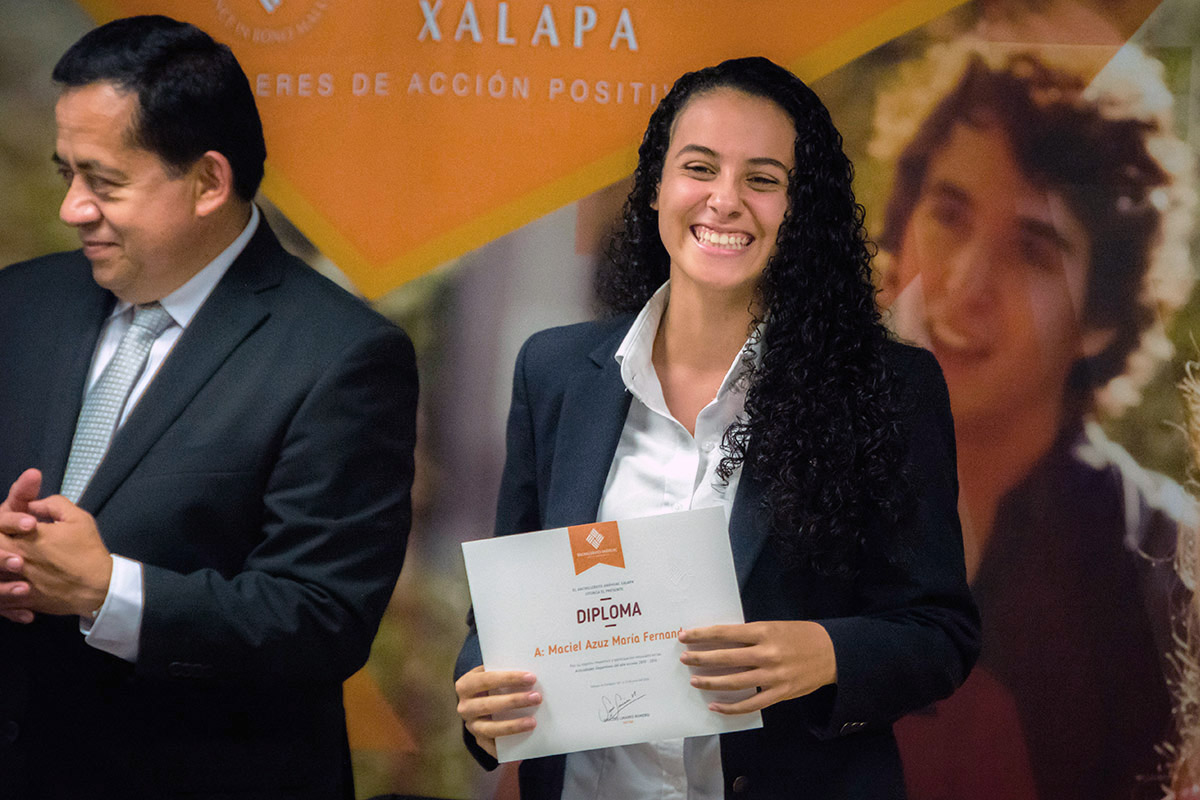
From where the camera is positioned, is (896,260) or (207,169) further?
(896,260)

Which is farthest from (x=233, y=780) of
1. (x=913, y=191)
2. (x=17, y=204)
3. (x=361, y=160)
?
(x=913, y=191)

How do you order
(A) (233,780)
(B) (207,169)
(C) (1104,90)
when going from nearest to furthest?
(A) (233,780) < (B) (207,169) < (C) (1104,90)

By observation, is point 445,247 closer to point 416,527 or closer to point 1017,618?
point 416,527

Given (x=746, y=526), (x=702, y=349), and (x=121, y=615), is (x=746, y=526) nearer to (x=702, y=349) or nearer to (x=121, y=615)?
(x=702, y=349)

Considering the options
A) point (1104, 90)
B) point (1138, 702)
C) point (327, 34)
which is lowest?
point (1138, 702)

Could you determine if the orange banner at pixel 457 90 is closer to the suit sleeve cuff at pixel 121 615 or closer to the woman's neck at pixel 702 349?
the woman's neck at pixel 702 349

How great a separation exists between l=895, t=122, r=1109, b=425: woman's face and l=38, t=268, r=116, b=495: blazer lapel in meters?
2.09

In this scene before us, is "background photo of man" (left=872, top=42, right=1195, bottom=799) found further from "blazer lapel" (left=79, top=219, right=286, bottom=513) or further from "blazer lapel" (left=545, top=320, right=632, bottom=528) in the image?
"blazer lapel" (left=79, top=219, right=286, bottom=513)

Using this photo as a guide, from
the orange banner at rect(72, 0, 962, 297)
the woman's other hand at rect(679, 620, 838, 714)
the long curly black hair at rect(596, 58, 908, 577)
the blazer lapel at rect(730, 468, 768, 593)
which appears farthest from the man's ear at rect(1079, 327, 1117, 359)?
the woman's other hand at rect(679, 620, 838, 714)

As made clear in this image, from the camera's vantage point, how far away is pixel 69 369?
2273 millimetres

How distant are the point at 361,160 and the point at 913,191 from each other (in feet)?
5.17

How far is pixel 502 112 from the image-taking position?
3215 millimetres
